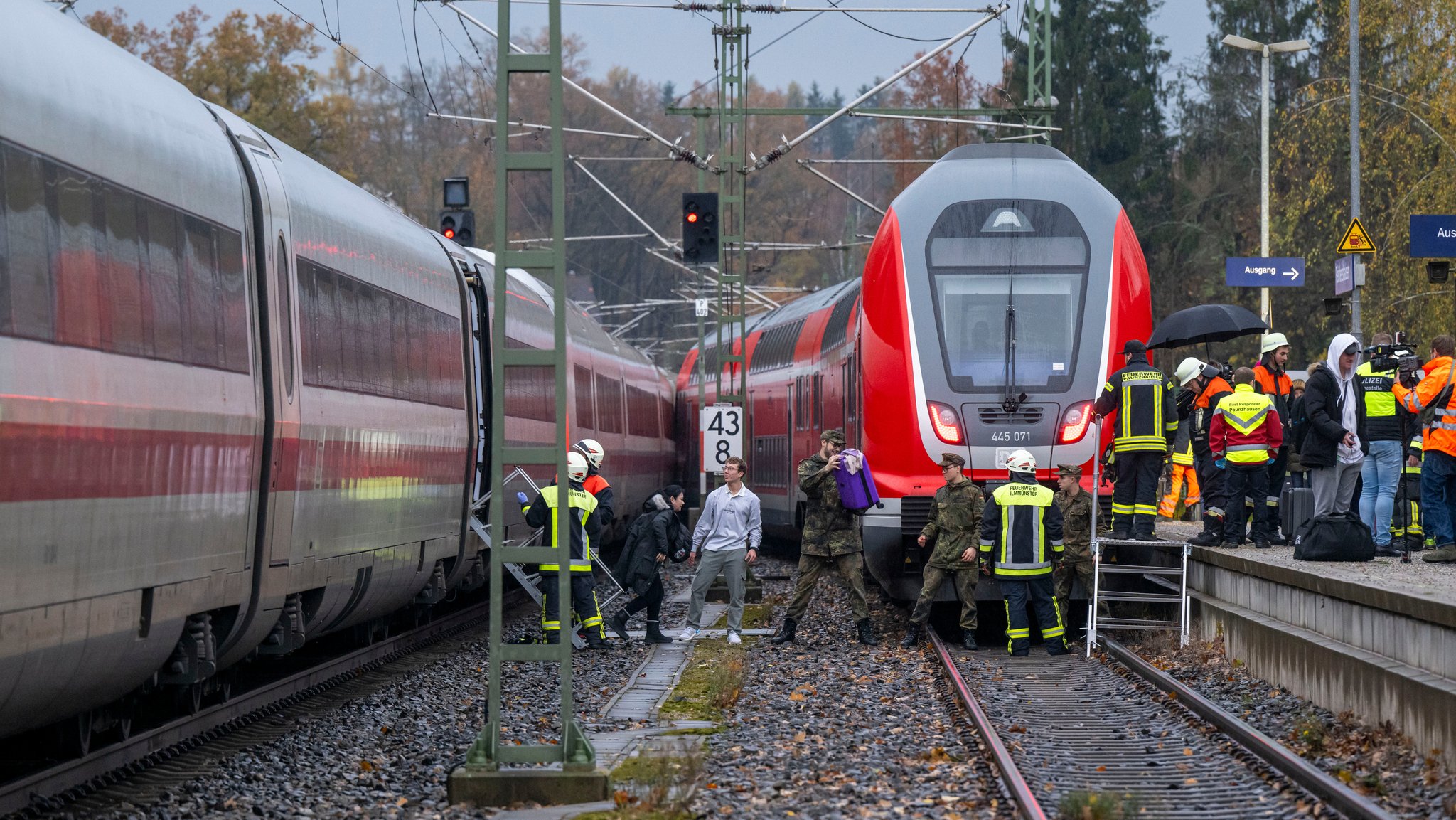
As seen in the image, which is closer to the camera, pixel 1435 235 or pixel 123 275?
pixel 123 275

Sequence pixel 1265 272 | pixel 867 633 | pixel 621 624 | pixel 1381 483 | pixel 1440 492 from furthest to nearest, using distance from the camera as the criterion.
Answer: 1. pixel 1265 272
2. pixel 621 624
3. pixel 867 633
4. pixel 1381 483
5. pixel 1440 492

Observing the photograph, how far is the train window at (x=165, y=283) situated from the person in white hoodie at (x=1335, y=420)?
909 cm

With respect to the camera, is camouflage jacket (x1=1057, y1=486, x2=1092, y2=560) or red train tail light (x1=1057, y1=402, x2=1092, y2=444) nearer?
camouflage jacket (x1=1057, y1=486, x2=1092, y2=560)

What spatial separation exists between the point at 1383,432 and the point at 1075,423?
2.39 meters

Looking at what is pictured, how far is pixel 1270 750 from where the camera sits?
918 centimetres

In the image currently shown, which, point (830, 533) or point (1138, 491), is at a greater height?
point (1138, 491)

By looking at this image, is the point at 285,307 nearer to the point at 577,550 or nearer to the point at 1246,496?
the point at 577,550

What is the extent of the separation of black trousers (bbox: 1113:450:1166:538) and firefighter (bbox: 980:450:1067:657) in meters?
0.71

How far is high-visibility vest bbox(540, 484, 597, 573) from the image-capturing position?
14.8m

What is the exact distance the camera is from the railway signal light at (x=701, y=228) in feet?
70.4

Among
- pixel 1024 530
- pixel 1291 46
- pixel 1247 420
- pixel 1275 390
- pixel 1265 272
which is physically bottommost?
pixel 1024 530

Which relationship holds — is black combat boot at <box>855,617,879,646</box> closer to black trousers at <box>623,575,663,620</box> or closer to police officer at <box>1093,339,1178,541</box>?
black trousers at <box>623,575,663,620</box>

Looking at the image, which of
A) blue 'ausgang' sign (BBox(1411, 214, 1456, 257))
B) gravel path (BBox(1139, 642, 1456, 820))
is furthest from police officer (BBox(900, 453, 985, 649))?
blue 'ausgang' sign (BBox(1411, 214, 1456, 257))

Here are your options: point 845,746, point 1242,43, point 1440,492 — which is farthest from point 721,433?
point 1242,43
